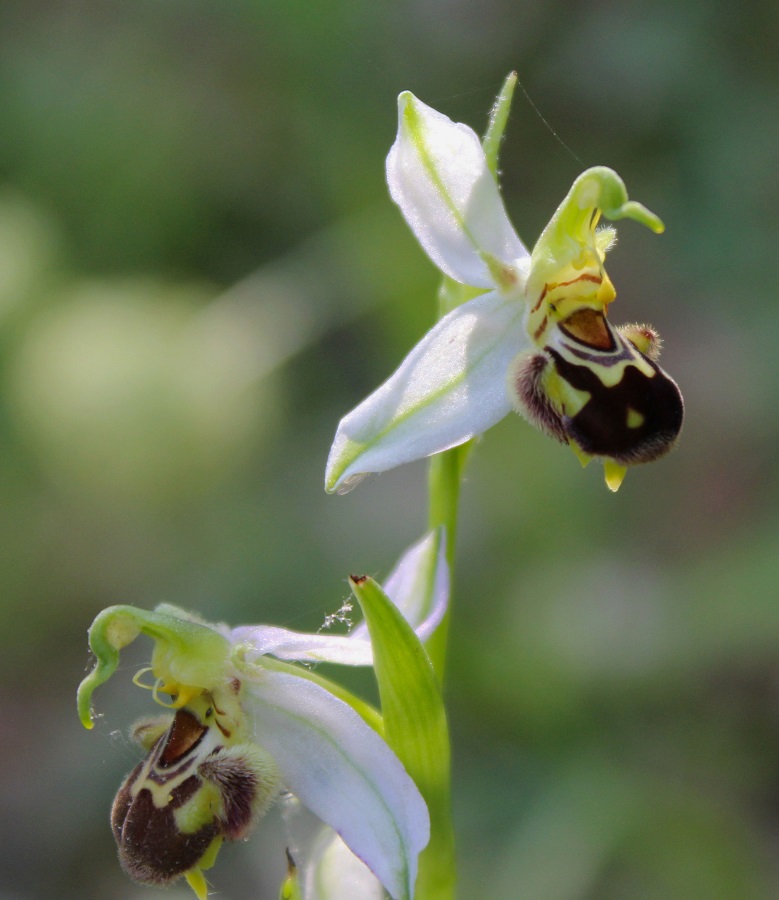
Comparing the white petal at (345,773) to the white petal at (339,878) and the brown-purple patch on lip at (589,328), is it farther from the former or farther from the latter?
the brown-purple patch on lip at (589,328)

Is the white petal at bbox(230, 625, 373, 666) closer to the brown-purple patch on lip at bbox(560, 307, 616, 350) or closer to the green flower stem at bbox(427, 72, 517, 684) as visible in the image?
the green flower stem at bbox(427, 72, 517, 684)

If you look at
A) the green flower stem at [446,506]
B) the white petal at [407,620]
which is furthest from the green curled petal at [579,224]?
the white petal at [407,620]

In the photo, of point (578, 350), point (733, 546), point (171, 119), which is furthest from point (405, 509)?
point (578, 350)

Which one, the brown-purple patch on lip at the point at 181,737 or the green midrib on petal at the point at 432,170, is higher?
the green midrib on petal at the point at 432,170

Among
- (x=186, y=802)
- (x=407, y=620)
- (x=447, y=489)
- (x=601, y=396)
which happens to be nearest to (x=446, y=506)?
(x=447, y=489)

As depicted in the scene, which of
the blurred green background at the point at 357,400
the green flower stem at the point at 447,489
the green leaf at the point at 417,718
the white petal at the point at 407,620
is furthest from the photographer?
the blurred green background at the point at 357,400
